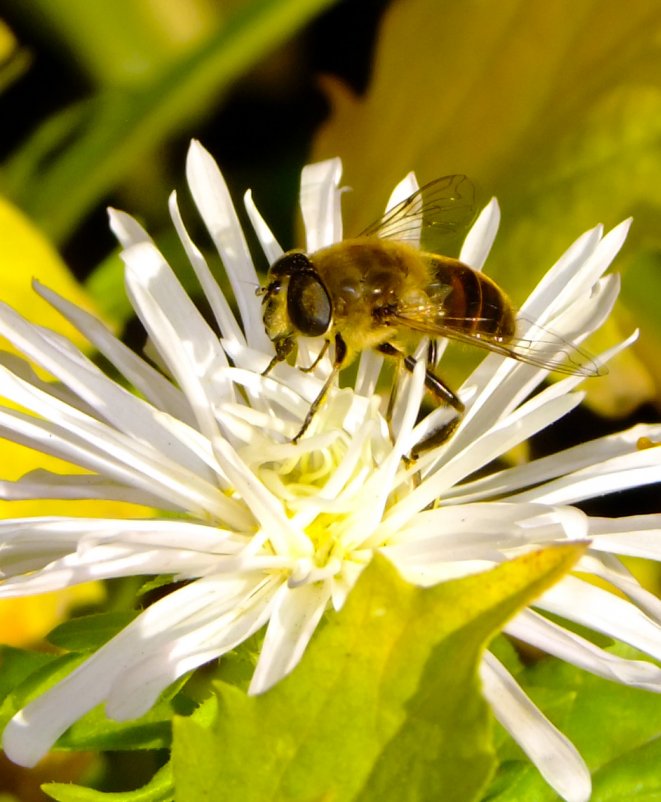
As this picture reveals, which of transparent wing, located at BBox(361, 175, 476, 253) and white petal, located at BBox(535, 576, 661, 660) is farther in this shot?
transparent wing, located at BBox(361, 175, 476, 253)

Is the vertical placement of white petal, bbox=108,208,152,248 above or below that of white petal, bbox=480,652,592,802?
above

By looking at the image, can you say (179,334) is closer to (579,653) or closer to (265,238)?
(265,238)

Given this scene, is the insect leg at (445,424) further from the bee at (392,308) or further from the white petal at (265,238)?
the white petal at (265,238)

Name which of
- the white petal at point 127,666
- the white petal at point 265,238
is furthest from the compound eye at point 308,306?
the white petal at point 127,666

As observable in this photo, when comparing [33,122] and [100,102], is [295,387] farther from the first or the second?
[33,122]

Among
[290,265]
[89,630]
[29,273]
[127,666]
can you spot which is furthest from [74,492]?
[29,273]

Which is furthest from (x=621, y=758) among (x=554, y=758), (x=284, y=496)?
(x=284, y=496)

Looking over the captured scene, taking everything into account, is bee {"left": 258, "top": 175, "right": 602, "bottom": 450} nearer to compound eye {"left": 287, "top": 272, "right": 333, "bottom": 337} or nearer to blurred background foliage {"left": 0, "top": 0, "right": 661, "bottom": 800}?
compound eye {"left": 287, "top": 272, "right": 333, "bottom": 337}

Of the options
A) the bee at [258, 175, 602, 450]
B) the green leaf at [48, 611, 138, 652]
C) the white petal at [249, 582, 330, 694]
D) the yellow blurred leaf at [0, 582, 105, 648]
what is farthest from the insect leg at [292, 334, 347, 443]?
the yellow blurred leaf at [0, 582, 105, 648]
